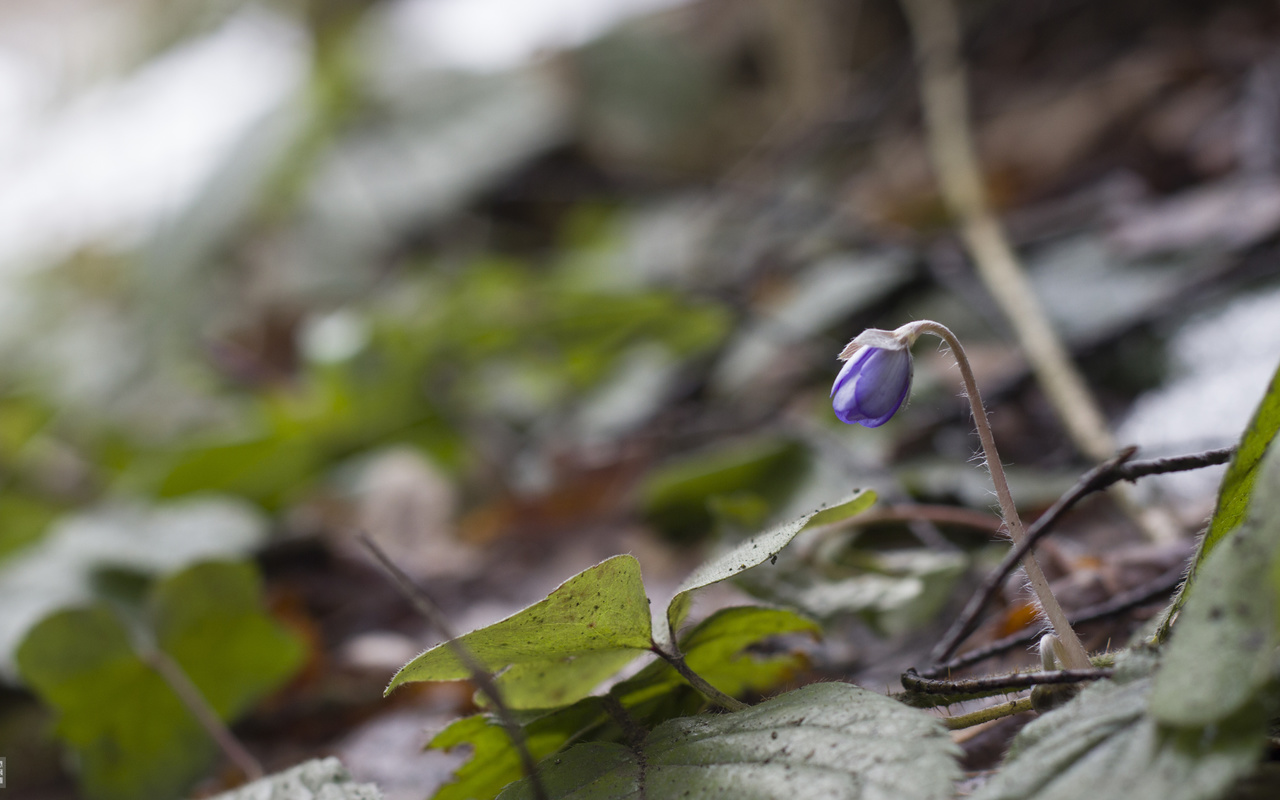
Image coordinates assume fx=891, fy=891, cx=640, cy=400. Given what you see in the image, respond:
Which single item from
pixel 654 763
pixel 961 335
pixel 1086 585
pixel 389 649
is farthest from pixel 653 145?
pixel 654 763

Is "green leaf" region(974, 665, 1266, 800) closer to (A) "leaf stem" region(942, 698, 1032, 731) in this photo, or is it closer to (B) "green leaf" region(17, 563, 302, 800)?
(A) "leaf stem" region(942, 698, 1032, 731)

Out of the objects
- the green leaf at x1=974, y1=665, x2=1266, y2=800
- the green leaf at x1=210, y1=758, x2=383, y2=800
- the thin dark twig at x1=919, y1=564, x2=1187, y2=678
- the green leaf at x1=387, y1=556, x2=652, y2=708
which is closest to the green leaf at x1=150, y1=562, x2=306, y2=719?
the green leaf at x1=210, y1=758, x2=383, y2=800

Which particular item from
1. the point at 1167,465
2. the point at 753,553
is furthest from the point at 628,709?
the point at 1167,465

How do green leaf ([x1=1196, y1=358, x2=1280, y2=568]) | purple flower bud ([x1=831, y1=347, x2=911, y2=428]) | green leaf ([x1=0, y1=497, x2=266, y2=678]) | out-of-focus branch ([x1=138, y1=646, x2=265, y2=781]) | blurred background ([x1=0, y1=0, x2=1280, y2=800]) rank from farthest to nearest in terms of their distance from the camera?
green leaf ([x1=0, y1=497, x2=266, y2=678]) → blurred background ([x1=0, y1=0, x2=1280, y2=800]) → out-of-focus branch ([x1=138, y1=646, x2=265, y2=781]) → purple flower bud ([x1=831, y1=347, x2=911, y2=428]) → green leaf ([x1=1196, y1=358, x2=1280, y2=568])

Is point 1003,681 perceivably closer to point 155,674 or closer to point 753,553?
point 753,553

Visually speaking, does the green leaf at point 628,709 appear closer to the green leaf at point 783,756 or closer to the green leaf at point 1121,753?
the green leaf at point 783,756

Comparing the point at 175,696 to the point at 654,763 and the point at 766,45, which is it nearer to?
the point at 654,763

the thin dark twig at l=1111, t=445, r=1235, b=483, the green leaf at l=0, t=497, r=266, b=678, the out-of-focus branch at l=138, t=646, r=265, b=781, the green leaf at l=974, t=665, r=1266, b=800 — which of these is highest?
the green leaf at l=0, t=497, r=266, b=678
